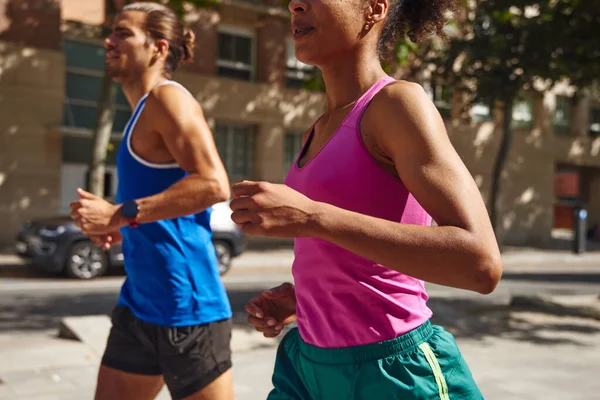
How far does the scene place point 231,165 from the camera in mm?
23531

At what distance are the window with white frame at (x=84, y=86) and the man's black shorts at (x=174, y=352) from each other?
18293mm

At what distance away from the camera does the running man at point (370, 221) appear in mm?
1394

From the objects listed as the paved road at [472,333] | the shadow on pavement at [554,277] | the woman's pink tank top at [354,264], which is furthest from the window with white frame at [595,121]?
the woman's pink tank top at [354,264]

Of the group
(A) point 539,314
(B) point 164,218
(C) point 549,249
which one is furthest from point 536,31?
(C) point 549,249

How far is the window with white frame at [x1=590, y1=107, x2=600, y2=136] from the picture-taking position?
31719 mm

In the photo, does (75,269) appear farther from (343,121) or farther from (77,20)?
(343,121)

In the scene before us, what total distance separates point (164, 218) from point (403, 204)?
126 centimetres

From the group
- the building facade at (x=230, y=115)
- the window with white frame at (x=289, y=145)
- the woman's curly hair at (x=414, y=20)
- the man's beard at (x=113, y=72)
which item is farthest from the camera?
the window with white frame at (x=289, y=145)

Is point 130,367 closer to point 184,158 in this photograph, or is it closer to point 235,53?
point 184,158

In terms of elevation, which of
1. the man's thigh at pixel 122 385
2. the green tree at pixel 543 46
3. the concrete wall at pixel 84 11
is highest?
the concrete wall at pixel 84 11

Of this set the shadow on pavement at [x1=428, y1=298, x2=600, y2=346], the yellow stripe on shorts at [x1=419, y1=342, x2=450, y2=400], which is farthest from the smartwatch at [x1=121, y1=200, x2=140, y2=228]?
the shadow on pavement at [x1=428, y1=298, x2=600, y2=346]

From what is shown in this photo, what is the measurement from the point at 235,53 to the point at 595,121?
1704cm

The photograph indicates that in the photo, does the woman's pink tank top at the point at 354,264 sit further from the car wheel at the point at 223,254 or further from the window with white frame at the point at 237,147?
the window with white frame at the point at 237,147

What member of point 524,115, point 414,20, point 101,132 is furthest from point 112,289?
point 524,115
